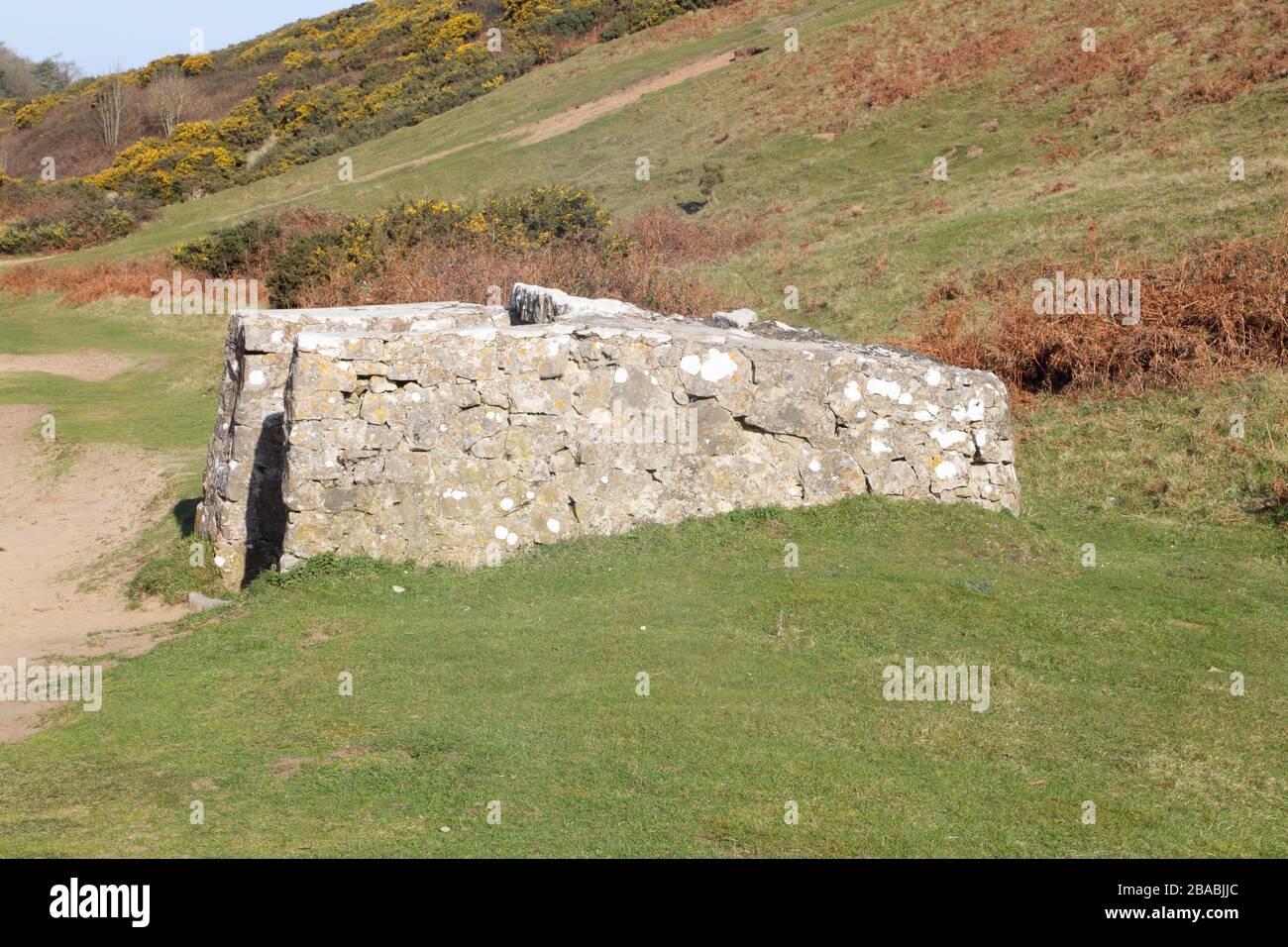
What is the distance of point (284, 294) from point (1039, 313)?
20.0 m

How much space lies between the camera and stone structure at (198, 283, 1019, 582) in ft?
40.5

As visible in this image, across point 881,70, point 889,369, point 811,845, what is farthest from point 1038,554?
point 881,70

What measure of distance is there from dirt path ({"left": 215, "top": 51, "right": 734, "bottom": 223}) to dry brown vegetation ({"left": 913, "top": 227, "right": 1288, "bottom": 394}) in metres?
35.0

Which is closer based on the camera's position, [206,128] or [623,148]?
[623,148]

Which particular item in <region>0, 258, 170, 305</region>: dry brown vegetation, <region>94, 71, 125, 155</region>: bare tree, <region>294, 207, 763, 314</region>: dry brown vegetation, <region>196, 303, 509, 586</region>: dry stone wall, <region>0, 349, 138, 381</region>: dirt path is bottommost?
<region>196, 303, 509, 586</region>: dry stone wall

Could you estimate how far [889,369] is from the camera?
13.2 m

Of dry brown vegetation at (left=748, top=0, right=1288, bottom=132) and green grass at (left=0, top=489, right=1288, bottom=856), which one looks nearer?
green grass at (left=0, top=489, right=1288, bottom=856)

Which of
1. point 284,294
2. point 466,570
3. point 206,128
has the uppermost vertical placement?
point 206,128

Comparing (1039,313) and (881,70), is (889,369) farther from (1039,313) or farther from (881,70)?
(881,70)

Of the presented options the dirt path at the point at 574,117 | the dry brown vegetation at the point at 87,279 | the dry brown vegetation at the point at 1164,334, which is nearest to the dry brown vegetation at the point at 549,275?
the dry brown vegetation at the point at 1164,334

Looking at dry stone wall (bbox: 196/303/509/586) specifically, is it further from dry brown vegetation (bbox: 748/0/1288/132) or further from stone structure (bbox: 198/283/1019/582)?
dry brown vegetation (bbox: 748/0/1288/132)

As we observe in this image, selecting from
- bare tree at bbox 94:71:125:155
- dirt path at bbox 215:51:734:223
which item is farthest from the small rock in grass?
bare tree at bbox 94:71:125:155

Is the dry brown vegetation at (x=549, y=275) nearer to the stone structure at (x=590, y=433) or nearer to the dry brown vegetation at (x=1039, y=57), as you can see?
the stone structure at (x=590, y=433)

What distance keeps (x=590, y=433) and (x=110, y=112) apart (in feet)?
262
